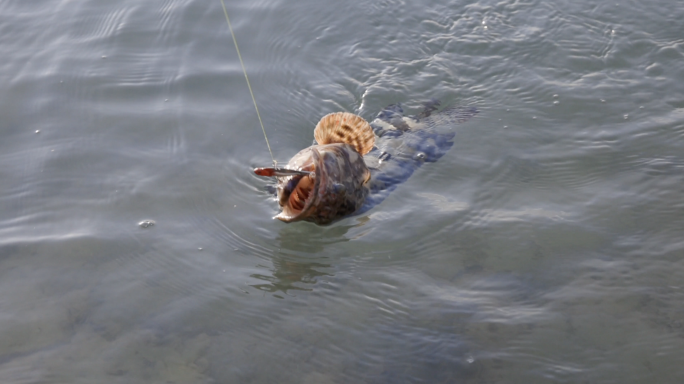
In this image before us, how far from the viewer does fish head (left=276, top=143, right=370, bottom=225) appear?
4.82m

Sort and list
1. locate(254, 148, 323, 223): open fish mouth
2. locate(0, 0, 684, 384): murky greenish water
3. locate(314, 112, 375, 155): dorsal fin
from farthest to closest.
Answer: locate(314, 112, 375, 155): dorsal fin, locate(254, 148, 323, 223): open fish mouth, locate(0, 0, 684, 384): murky greenish water

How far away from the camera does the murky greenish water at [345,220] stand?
13.0 feet

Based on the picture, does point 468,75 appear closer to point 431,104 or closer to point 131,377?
point 431,104

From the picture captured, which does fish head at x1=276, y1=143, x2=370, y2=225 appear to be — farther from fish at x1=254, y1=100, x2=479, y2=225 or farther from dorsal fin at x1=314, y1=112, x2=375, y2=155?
dorsal fin at x1=314, y1=112, x2=375, y2=155

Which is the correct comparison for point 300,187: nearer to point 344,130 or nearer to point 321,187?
point 321,187

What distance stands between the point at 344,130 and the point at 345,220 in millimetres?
822

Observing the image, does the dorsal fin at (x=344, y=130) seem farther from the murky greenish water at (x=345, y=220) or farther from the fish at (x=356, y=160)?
the murky greenish water at (x=345, y=220)

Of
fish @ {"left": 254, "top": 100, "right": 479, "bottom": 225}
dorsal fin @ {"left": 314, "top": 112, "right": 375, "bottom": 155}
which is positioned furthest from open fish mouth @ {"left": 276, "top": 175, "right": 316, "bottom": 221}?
dorsal fin @ {"left": 314, "top": 112, "right": 375, "bottom": 155}

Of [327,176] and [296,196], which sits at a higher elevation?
[327,176]

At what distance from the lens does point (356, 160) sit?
5.41m

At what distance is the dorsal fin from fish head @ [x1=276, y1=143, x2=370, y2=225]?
265 mm

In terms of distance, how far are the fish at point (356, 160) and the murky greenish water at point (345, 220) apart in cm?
16

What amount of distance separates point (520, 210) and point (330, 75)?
2737mm

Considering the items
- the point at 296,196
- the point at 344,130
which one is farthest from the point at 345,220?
the point at 344,130
